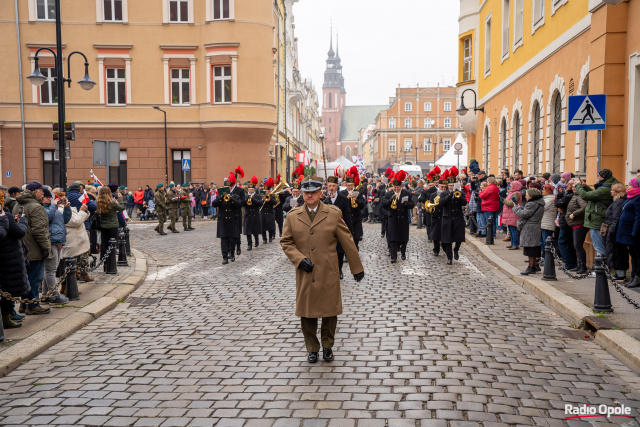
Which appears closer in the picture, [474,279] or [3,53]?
[474,279]

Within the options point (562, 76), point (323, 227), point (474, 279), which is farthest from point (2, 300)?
point (562, 76)

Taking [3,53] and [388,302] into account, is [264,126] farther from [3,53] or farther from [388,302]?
[388,302]

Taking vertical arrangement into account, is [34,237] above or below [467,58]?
below

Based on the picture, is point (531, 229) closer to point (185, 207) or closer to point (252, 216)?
point (252, 216)

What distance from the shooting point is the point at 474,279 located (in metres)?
10.9

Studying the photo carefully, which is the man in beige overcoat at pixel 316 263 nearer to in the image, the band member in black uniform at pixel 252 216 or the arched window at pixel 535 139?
the band member in black uniform at pixel 252 216

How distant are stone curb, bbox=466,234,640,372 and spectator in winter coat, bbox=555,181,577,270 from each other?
3.11ft

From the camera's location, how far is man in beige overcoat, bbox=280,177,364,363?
590cm

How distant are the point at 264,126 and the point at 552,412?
27718 mm

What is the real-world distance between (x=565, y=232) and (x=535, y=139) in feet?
28.0

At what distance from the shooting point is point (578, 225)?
1068 centimetres

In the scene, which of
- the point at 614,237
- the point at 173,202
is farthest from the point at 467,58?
the point at 614,237

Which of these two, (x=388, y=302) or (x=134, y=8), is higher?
(x=134, y=8)

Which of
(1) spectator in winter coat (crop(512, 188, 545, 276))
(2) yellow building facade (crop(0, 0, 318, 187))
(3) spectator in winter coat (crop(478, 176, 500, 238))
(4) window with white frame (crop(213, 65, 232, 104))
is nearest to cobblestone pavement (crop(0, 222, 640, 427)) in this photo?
(1) spectator in winter coat (crop(512, 188, 545, 276))
